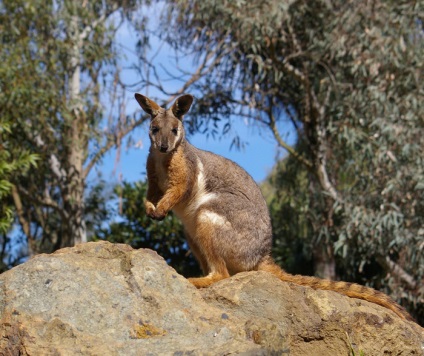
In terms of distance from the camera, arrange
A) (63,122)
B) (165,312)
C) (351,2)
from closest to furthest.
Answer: (165,312) < (351,2) < (63,122)

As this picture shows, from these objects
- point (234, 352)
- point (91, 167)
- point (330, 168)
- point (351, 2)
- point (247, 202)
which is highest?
point (351, 2)

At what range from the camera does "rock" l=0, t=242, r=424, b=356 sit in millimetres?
3824

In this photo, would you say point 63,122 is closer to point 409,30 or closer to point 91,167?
point 91,167

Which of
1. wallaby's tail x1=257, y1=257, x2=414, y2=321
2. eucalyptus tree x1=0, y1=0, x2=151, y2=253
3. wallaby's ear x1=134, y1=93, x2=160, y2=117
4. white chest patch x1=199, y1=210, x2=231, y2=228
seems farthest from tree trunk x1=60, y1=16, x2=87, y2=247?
wallaby's tail x1=257, y1=257, x2=414, y2=321

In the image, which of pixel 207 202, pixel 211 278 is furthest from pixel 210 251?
pixel 207 202

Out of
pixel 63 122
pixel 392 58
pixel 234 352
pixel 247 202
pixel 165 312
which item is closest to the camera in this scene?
pixel 234 352

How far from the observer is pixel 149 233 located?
594 inches

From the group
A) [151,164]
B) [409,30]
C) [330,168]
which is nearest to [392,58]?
[409,30]

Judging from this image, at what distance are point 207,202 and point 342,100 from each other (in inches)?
298

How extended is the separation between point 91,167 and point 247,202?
9693 mm

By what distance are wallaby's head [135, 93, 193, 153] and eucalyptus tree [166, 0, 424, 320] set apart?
6.06 metres

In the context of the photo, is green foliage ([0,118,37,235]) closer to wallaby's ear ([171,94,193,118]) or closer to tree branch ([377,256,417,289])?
tree branch ([377,256,417,289])

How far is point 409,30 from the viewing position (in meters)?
12.8

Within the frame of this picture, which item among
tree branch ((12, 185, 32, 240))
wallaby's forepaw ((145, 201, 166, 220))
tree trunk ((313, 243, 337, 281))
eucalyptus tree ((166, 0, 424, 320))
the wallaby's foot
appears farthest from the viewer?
tree branch ((12, 185, 32, 240))
